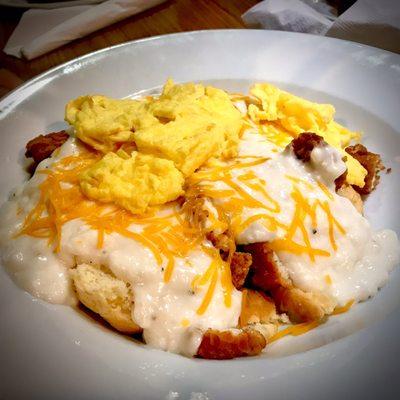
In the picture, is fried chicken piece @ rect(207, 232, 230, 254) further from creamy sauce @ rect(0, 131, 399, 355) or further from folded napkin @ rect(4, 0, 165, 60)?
folded napkin @ rect(4, 0, 165, 60)

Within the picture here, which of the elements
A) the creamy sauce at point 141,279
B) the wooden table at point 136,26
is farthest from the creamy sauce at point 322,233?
the wooden table at point 136,26

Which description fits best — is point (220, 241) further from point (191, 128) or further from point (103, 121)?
point (103, 121)

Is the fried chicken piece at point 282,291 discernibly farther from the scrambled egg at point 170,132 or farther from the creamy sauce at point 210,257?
the scrambled egg at point 170,132

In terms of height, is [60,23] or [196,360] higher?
[60,23]

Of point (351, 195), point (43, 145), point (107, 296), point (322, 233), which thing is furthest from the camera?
point (43, 145)

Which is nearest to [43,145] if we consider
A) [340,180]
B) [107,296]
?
[107,296]

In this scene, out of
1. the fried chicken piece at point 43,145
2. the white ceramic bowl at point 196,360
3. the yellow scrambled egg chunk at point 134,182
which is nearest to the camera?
the white ceramic bowl at point 196,360
